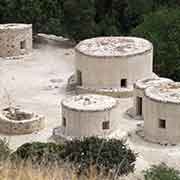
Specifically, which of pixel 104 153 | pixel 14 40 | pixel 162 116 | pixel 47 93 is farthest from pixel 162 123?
pixel 14 40

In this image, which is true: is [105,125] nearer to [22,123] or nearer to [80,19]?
[22,123]

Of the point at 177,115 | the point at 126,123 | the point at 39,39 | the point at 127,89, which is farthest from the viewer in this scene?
the point at 39,39

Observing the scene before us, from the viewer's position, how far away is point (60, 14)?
47125 mm

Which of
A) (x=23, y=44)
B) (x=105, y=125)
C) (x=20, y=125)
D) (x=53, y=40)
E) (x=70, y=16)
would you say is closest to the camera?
(x=105, y=125)

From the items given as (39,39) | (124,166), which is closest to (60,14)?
(39,39)

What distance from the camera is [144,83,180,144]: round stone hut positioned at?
28.3 metres

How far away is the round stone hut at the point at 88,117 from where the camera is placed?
2858cm

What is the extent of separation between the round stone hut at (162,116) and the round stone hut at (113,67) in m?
4.85

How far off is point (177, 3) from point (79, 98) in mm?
21877

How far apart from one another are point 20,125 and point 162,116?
6.02 metres

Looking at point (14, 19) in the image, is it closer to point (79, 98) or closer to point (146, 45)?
point (146, 45)

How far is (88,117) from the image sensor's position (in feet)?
93.7

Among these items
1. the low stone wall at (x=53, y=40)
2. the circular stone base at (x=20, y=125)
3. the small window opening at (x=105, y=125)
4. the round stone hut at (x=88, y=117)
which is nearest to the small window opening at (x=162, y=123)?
the round stone hut at (x=88, y=117)

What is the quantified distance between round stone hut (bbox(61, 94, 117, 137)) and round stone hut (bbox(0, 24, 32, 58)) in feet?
41.5
